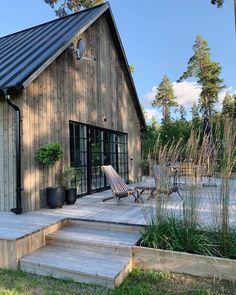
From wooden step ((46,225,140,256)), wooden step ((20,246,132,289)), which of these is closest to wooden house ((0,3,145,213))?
wooden step ((46,225,140,256))

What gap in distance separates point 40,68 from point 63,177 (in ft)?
7.87

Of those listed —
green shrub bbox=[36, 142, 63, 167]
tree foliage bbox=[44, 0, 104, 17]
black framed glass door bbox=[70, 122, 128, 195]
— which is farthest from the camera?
tree foliage bbox=[44, 0, 104, 17]

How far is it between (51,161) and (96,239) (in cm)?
228

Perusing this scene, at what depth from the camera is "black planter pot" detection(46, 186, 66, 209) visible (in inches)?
222

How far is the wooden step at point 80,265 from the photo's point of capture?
3123 millimetres

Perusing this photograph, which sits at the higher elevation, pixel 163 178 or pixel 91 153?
pixel 91 153

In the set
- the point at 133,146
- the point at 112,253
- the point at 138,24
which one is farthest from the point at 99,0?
the point at 112,253

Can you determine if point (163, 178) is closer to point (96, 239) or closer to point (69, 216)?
point (96, 239)

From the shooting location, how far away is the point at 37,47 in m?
6.94

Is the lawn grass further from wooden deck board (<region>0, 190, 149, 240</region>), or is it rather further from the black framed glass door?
the black framed glass door

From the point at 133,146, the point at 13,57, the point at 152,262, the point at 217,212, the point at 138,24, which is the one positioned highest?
the point at 138,24

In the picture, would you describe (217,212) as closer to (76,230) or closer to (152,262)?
(152,262)

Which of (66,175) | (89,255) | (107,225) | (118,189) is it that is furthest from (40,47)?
(89,255)

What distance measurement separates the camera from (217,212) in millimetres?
3328
